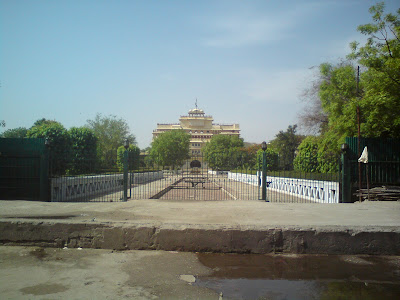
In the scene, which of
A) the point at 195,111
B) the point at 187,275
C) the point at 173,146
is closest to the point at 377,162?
the point at 187,275

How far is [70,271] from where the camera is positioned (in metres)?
3.56

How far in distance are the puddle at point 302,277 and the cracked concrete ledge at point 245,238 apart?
113 millimetres

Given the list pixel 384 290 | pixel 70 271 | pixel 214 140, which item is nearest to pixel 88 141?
pixel 70 271

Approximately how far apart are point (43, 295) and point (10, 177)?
7740 mm

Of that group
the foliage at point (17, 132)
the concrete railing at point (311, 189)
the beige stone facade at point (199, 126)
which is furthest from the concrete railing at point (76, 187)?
the beige stone facade at point (199, 126)

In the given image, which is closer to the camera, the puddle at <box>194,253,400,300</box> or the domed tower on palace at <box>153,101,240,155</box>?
the puddle at <box>194,253,400,300</box>

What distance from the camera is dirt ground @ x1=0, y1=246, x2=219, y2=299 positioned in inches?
116

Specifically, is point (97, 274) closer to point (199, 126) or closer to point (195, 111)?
point (199, 126)

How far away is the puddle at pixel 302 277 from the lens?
9.88 ft

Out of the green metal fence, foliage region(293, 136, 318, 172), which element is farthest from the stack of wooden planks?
foliage region(293, 136, 318, 172)

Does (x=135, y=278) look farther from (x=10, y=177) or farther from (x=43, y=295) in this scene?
(x=10, y=177)

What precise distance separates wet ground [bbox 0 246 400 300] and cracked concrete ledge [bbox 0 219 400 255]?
0.11m

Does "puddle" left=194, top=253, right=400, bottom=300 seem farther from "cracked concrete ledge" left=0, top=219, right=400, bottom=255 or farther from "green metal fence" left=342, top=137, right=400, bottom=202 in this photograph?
"green metal fence" left=342, top=137, right=400, bottom=202

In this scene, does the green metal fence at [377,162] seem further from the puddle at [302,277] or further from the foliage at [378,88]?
the puddle at [302,277]
